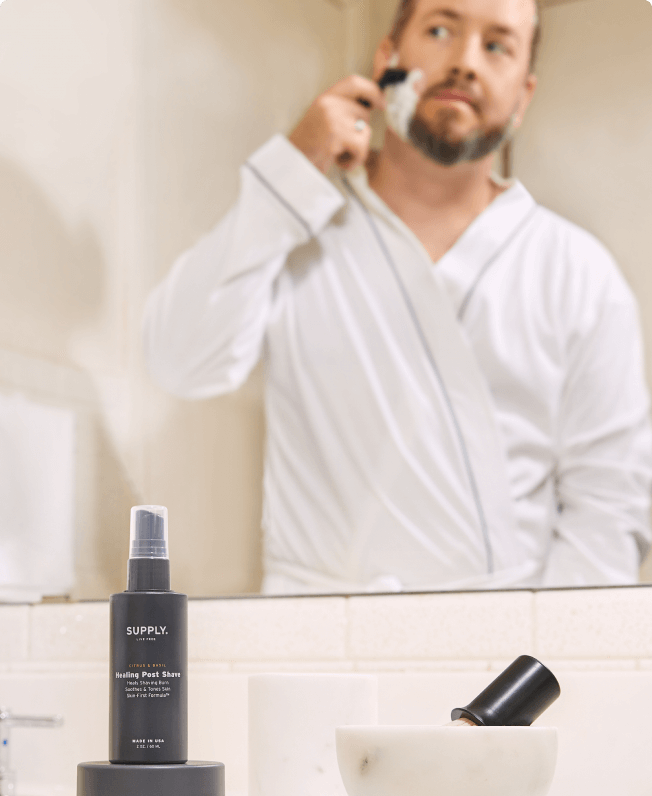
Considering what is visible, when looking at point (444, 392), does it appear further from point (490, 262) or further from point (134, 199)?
point (134, 199)

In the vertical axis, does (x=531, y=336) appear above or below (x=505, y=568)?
above

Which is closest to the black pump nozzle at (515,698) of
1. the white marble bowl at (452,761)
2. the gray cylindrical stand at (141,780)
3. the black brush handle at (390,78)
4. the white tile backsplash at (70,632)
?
the white marble bowl at (452,761)

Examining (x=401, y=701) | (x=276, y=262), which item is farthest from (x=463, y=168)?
(x=401, y=701)

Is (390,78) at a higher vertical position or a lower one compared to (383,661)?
higher

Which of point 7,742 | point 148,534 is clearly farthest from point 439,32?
point 7,742

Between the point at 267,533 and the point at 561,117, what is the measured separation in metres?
0.43

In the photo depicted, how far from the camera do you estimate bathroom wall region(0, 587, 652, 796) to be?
79 centimetres

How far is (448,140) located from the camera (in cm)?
86

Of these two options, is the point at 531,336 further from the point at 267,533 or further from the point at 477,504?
the point at 267,533

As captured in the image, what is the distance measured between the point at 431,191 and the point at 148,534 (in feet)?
1.25

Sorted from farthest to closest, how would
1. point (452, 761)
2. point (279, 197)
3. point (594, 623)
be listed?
point (279, 197), point (594, 623), point (452, 761)

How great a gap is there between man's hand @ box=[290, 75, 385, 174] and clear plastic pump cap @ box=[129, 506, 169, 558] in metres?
0.35

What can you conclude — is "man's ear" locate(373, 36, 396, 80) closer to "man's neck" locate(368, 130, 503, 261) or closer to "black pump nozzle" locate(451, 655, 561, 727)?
"man's neck" locate(368, 130, 503, 261)

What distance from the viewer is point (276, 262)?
35.7 inches
